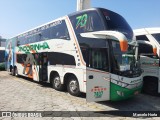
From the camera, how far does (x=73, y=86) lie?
30.3 feet

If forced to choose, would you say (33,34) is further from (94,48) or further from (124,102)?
(124,102)

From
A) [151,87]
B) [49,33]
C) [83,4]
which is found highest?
[83,4]

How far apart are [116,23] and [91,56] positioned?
1.78 m

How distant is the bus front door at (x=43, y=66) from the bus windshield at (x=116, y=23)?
4.96 metres

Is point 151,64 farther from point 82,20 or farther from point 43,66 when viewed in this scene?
point 43,66

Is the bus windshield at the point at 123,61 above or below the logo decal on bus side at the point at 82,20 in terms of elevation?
below

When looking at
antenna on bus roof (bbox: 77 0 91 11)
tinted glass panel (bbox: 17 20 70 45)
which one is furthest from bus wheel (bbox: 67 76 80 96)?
antenna on bus roof (bbox: 77 0 91 11)

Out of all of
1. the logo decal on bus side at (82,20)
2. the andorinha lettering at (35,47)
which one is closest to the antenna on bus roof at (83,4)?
the andorinha lettering at (35,47)

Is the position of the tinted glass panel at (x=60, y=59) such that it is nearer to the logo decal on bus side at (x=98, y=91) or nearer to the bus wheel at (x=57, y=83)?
the bus wheel at (x=57, y=83)

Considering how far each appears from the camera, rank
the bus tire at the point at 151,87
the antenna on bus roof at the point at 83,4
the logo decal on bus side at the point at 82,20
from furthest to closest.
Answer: the antenna on bus roof at the point at 83,4 → the bus tire at the point at 151,87 → the logo decal on bus side at the point at 82,20

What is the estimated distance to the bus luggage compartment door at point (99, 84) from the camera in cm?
717

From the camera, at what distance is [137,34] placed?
10.7 meters

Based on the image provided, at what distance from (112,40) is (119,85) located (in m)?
1.67

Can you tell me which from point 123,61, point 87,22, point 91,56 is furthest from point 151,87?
point 87,22
